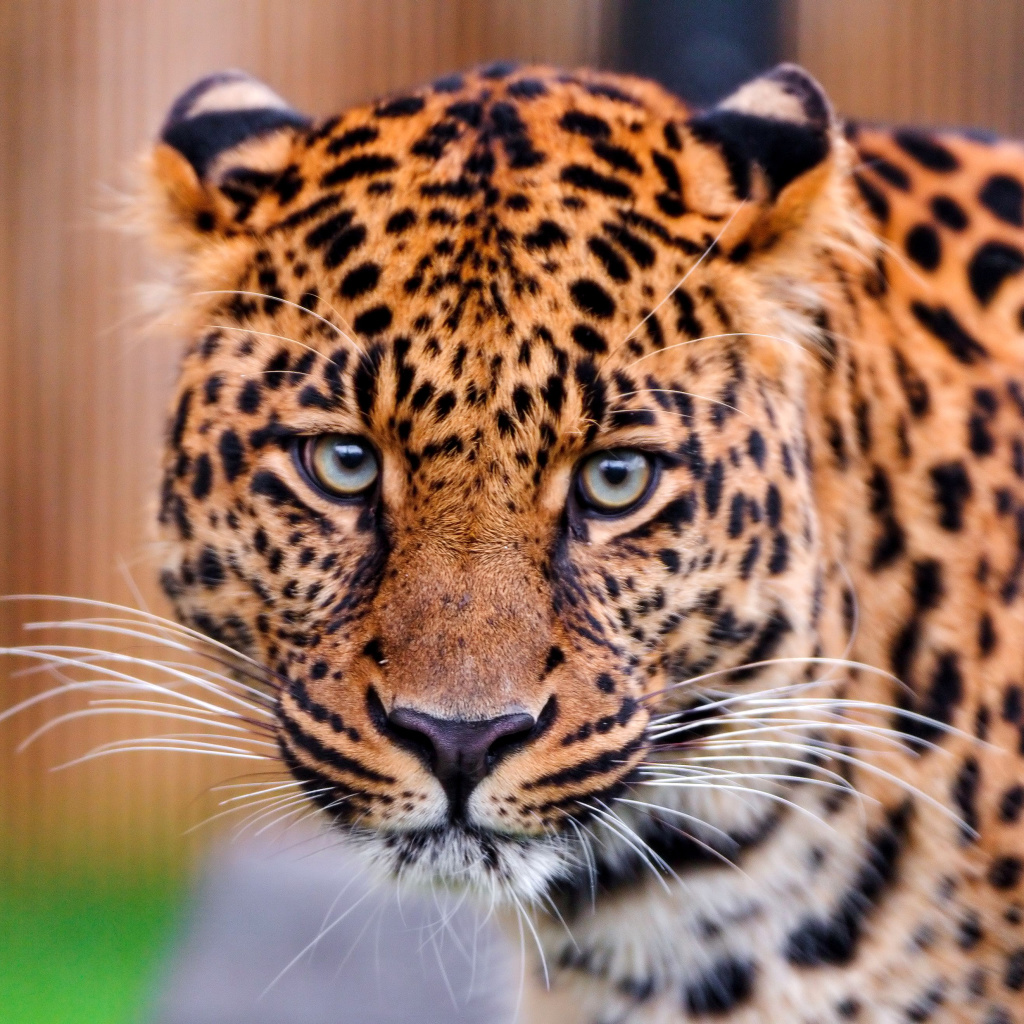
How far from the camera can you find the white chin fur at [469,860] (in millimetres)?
2146

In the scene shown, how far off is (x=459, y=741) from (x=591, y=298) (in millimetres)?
735

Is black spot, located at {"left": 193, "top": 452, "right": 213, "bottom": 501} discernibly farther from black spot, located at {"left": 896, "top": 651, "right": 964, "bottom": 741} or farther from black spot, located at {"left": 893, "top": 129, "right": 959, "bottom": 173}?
black spot, located at {"left": 893, "top": 129, "right": 959, "bottom": 173}

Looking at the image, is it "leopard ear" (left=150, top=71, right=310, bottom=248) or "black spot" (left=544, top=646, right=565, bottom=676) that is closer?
"black spot" (left=544, top=646, right=565, bottom=676)

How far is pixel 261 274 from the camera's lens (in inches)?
93.2

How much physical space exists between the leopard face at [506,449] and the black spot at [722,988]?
242mm

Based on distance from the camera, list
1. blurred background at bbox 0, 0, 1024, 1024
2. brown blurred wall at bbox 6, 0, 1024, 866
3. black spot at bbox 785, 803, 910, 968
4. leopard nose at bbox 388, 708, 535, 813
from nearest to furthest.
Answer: leopard nose at bbox 388, 708, 535, 813 → black spot at bbox 785, 803, 910, 968 → blurred background at bbox 0, 0, 1024, 1024 → brown blurred wall at bbox 6, 0, 1024, 866

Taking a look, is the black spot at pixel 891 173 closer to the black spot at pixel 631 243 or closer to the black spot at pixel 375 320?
the black spot at pixel 631 243

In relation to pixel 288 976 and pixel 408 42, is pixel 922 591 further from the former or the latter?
pixel 408 42

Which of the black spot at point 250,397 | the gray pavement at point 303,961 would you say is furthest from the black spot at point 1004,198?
the gray pavement at point 303,961

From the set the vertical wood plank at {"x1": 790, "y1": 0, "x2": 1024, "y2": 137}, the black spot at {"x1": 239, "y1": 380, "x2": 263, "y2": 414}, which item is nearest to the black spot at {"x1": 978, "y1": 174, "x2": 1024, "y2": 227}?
the black spot at {"x1": 239, "y1": 380, "x2": 263, "y2": 414}

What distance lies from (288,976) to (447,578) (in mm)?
2579

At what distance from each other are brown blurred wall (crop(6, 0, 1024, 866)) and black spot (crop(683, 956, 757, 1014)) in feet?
10.4

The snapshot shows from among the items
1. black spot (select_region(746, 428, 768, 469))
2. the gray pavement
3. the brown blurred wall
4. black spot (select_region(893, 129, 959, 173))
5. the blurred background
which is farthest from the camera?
the brown blurred wall

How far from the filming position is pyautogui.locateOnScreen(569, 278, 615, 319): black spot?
217 centimetres
